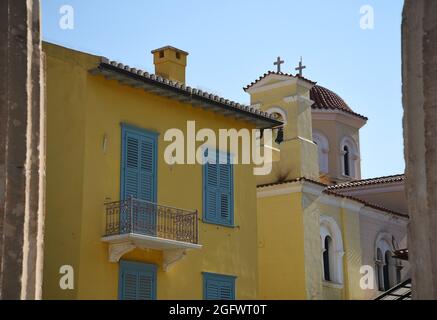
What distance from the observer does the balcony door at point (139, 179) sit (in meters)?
19.0

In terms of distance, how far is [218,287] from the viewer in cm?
2150

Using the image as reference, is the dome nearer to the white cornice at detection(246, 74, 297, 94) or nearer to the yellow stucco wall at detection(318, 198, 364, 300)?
the yellow stucco wall at detection(318, 198, 364, 300)

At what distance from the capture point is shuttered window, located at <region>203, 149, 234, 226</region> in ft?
71.3

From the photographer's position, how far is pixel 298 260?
94.1ft

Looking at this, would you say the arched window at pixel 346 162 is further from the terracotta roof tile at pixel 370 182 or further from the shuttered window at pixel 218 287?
the shuttered window at pixel 218 287

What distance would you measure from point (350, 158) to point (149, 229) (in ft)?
74.9

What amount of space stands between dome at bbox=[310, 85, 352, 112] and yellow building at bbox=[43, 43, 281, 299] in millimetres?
17613

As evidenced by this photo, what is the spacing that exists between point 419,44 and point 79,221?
12.5 meters

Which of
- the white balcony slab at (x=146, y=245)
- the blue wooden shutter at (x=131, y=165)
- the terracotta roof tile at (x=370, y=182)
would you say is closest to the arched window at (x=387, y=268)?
the terracotta roof tile at (x=370, y=182)

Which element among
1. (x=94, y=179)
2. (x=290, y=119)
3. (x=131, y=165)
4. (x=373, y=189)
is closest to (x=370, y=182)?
(x=373, y=189)

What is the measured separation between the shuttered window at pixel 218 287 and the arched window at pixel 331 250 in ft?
31.6

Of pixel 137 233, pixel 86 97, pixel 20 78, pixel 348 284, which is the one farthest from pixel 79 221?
pixel 348 284

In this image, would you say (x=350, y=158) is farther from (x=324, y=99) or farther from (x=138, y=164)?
(x=138, y=164)

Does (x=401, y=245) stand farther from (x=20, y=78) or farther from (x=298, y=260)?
(x=20, y=78)
